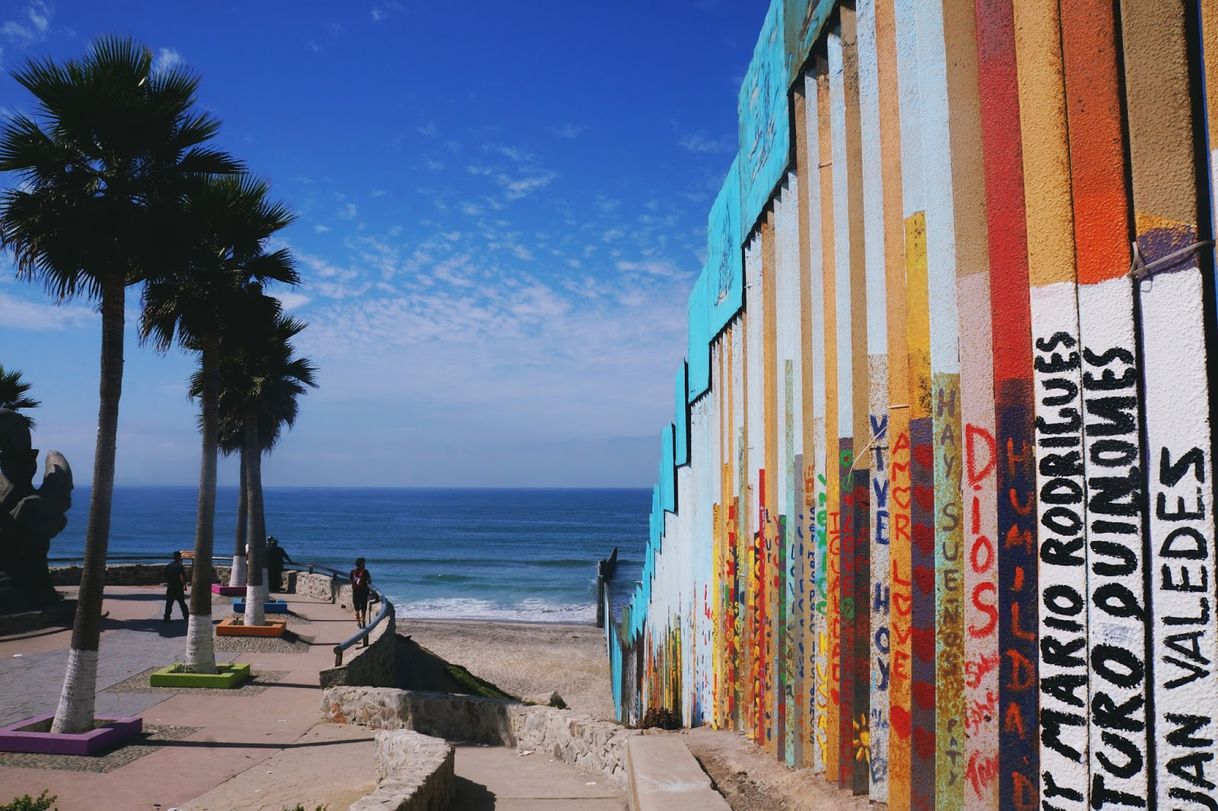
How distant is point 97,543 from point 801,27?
9835mm

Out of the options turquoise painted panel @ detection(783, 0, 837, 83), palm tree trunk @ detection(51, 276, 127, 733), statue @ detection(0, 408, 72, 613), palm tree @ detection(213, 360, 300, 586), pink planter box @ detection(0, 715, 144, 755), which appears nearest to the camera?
turquoise painted panel @ detection(783, 0, 837, 83)

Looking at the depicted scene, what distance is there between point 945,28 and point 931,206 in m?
0.79

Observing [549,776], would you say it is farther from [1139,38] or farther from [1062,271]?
[1139,38]

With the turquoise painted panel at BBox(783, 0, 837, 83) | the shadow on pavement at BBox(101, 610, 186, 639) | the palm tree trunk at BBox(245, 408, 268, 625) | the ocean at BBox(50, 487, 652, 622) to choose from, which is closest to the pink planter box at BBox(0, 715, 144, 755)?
the palm tree trunk at BBox(245, 408, 268, 625)

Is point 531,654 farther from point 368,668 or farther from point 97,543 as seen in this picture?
point 97,543

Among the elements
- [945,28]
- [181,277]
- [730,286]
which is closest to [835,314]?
[945,28]

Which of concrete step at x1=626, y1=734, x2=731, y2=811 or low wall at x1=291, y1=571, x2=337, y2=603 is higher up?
concrete step at x1=626, y1=734, x2=731, y2=811

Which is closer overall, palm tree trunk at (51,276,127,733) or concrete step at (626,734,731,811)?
concrete step at (626,734,731,811)

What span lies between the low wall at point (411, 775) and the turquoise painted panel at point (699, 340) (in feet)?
16.3

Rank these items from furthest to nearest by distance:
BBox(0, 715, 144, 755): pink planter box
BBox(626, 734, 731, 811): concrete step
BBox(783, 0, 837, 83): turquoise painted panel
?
BBox(0, 715, 144, 755): pink planter box
BBox(783, 0, 837, 83): turquoise painted panel
BBox(626, 734, 731, 811): concrete step

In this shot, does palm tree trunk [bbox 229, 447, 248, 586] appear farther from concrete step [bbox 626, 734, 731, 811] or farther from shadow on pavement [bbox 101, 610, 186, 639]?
concrete step [bbox 626, 734, 731, 811]

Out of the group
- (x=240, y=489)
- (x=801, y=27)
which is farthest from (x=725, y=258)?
(x=240, y=489)

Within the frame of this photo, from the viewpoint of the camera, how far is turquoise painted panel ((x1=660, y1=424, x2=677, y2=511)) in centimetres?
1273

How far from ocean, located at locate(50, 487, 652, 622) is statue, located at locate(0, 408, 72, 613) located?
8.29 meters
